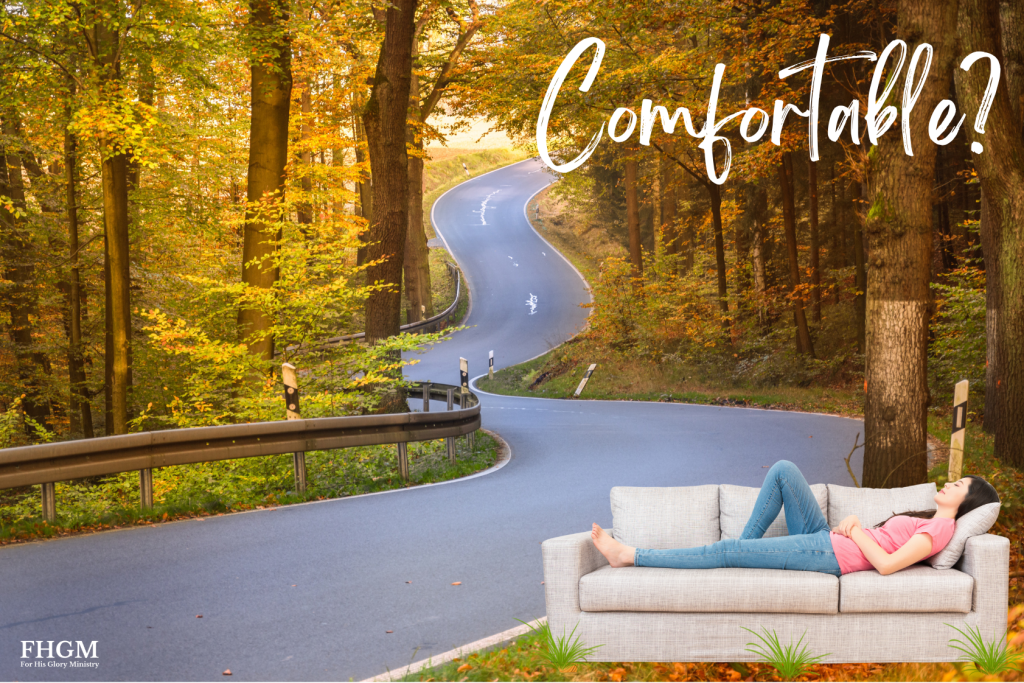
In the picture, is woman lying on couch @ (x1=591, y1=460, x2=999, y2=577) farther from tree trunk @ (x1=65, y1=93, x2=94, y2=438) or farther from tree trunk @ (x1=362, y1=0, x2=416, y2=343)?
tree trunk @ (x1=65, y1=93, x2=94, y2=438)

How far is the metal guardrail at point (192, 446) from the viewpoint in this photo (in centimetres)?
754

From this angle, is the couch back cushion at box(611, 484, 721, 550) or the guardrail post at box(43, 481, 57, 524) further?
the guardrail post at box(43, 481, 57, 524)

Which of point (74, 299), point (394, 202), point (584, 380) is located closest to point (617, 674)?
point (394, 202)

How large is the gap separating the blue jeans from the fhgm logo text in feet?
11.1

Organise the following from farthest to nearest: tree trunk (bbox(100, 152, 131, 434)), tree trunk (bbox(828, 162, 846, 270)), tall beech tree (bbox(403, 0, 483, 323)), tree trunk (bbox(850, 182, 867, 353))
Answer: tree trunk (bbox(828, 162, 846, 270)) < tall beech tree (bbox(403, 0, 483, 323)) < tree trunk (bbox(850, 182, 867, 353)) < tree trunk (bbox(100, 152, 131, 434))

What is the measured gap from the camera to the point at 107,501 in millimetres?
9430

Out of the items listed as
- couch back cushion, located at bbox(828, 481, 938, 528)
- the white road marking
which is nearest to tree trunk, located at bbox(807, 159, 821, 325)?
couch back cushion, located at bbox(828, 481, 938, 528)

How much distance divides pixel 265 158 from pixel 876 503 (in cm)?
1180

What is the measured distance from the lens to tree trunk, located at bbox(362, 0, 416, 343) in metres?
14.9

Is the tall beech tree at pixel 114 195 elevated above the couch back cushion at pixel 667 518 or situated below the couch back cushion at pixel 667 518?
above

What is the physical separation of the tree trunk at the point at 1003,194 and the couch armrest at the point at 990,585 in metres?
6.28

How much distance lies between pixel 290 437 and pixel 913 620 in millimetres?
7004

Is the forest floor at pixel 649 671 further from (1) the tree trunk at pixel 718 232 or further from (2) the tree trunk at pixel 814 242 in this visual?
(1) the tree trunk at pixel 718 232

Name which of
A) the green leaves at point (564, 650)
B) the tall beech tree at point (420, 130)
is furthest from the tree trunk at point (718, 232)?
the green leaves at point (564, 650)
